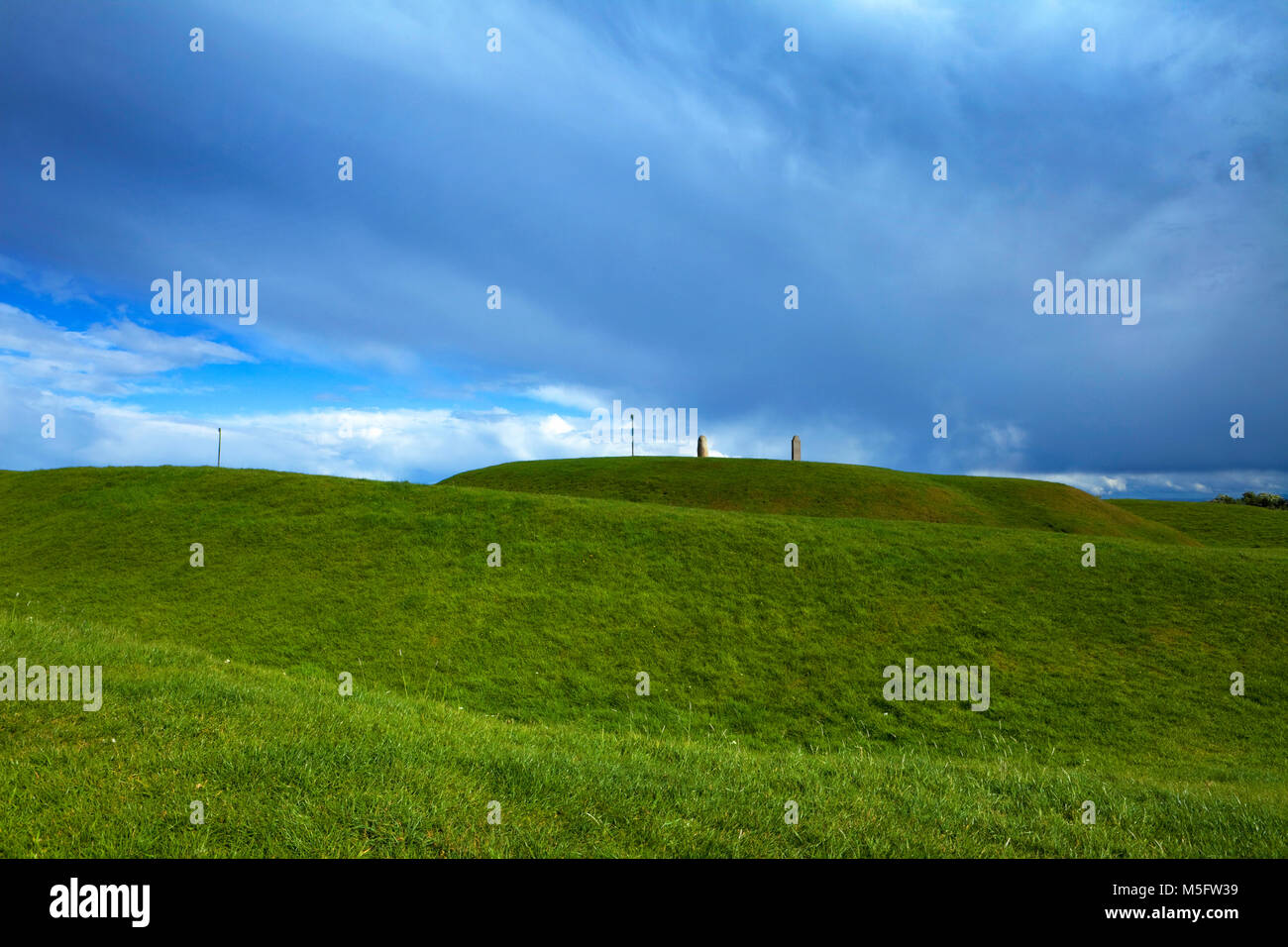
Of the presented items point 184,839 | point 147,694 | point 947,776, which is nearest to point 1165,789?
point 947,776

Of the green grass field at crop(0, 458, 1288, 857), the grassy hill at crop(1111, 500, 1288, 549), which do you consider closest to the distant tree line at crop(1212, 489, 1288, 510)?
the grassy hill at crop(1111, 500, 1288, 549)

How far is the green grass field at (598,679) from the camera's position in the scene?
6301 mm

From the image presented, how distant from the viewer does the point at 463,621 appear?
59.9 ft

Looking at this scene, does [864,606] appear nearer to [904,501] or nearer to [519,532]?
[519,532]

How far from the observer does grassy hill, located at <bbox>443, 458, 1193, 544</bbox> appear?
42781 millimetres

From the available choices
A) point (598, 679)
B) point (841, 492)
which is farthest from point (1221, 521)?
point (598, 679)

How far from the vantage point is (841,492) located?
44.7 m

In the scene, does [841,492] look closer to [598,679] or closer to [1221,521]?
[598,679]

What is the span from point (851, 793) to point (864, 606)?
41.1 feet

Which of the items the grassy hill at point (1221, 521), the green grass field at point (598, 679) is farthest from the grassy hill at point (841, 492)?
the green grass field at point (598, 679)

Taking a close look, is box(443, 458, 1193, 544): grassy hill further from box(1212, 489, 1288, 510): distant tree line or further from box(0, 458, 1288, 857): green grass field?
box(1212, 489, 1288, 510): distant tree line

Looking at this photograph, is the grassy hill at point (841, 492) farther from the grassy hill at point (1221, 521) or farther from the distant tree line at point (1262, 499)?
the distant tree line at point (1262, 499)

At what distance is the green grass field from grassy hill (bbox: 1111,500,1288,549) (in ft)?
102

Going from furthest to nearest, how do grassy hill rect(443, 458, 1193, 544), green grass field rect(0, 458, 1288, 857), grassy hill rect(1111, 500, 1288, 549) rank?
grassy hill rect(1111, 500, 1288, 549) < grassy hill rect(443, 458, 1193, 544) < green grass field rect(0, 458, 1288, 857)
